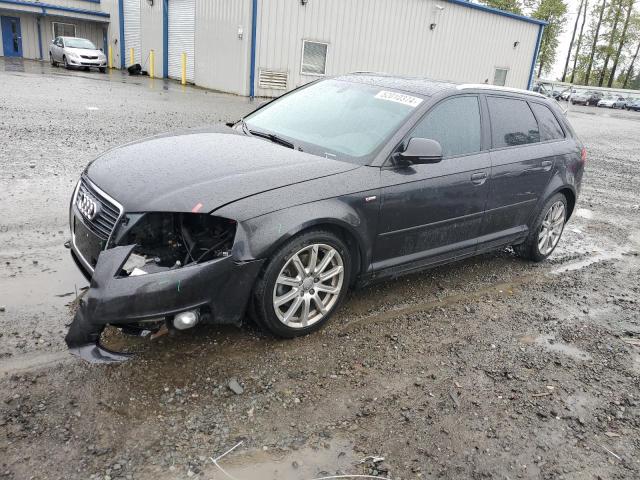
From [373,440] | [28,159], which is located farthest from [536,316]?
[28,159]

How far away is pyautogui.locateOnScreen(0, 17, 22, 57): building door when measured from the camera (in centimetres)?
3438

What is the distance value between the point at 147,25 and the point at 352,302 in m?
27.3

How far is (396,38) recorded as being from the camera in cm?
2188

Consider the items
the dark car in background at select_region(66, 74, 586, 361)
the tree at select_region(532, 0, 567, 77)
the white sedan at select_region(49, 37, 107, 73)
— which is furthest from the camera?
the tree at select_region(532, 0, 567, 77)

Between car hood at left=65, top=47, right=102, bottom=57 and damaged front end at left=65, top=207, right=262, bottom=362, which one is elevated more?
car hood at left=65, top=47, right=102, bottom=57

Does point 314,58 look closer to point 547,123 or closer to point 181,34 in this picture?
point 181,34

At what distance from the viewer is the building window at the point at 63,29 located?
3569cm

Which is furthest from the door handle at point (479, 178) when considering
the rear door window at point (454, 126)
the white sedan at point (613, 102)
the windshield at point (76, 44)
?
the white sedan at point (613, 102)

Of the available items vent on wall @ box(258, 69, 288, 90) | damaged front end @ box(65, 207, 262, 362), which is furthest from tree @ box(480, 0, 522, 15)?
damaged front end @ box(65, 207, 262, 362)

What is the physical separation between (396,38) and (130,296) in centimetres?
2140

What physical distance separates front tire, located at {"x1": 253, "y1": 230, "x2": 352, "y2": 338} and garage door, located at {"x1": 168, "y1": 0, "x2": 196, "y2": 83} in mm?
21643

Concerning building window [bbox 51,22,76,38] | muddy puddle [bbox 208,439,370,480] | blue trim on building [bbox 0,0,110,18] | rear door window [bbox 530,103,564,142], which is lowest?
muddy puddle [bbox 208,439,370,480]

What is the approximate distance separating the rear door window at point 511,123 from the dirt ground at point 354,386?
130 centimetres

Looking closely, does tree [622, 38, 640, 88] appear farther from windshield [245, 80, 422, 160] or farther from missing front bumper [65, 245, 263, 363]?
missing front bumper [65, 245, 263, 363]
